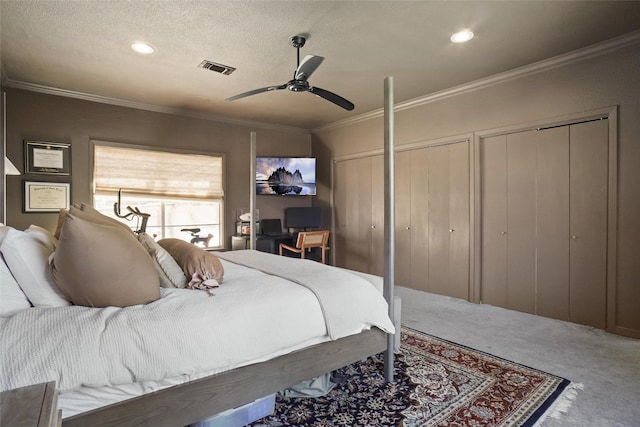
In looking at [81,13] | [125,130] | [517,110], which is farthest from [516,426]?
[125,130]

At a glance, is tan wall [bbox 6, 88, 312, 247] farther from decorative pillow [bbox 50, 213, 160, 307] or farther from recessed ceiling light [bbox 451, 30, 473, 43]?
recessed ceiling light [bbox 451, 30, 473, 43]

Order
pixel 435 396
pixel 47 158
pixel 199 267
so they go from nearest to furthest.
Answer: pixel 199 267
pixel 435 396
pixel 47 158

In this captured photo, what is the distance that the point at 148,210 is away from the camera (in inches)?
192

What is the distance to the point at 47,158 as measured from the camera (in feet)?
13.4

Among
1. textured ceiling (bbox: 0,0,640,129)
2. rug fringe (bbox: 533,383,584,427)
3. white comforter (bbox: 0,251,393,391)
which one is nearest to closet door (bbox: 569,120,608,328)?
textured ceiling (bbox: 0,0,640,129)

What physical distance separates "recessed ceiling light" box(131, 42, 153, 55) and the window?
181 centimetres

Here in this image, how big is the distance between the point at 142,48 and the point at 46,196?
230 cm

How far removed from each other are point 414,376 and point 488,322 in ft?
4.87

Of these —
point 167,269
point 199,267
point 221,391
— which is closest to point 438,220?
point 199,267

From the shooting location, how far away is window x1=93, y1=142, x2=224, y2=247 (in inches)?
178

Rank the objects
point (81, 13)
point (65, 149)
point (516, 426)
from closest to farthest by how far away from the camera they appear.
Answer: point (516, 426)
point (81, 13)
point (65, 149)

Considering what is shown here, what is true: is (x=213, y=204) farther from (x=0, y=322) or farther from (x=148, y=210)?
(x=0, y=322)

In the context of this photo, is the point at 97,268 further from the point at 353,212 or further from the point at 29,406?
the point at 353,212

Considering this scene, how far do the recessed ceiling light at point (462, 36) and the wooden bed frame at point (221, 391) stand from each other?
251 cm
